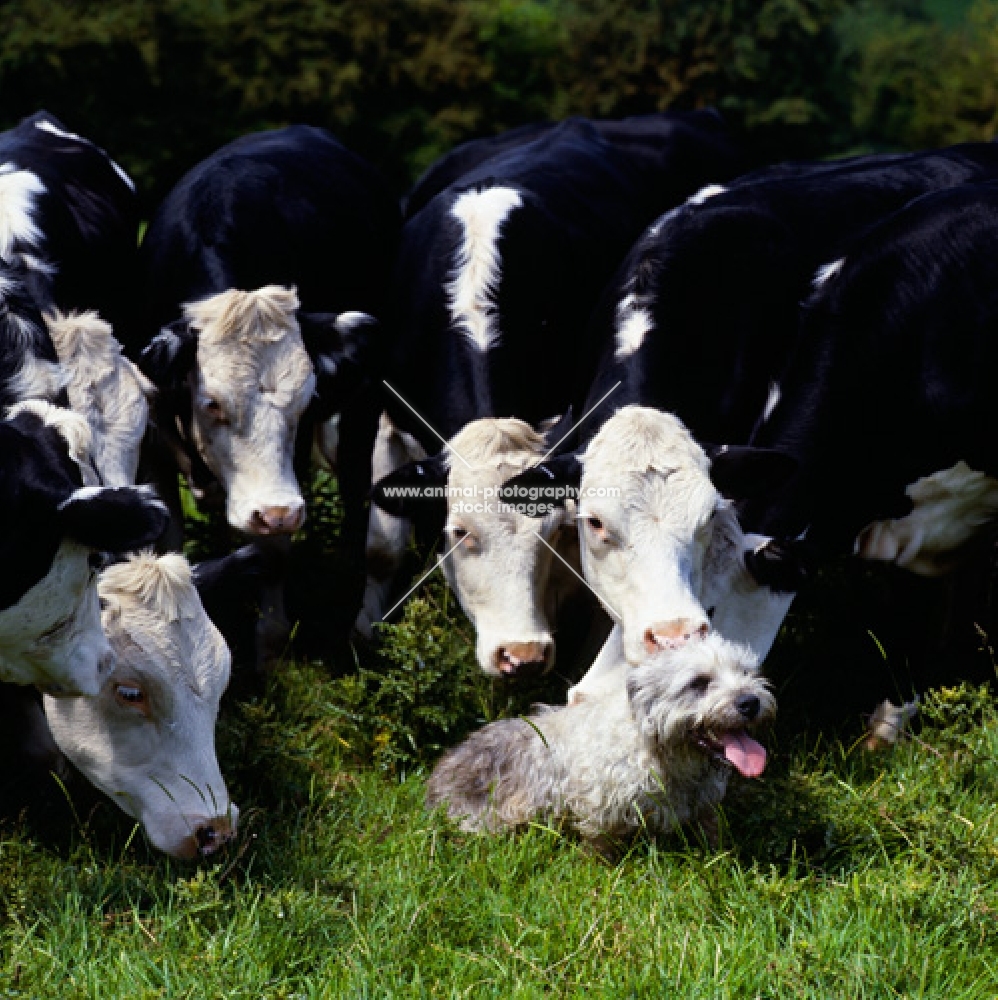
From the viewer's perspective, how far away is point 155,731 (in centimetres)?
464

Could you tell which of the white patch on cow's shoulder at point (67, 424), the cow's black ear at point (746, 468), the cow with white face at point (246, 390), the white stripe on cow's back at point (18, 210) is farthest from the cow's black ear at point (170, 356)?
the cow's black ear at point (746, 468)

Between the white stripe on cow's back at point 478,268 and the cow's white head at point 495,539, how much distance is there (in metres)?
0.66

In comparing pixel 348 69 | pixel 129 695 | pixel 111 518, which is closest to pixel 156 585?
pixel 129 695

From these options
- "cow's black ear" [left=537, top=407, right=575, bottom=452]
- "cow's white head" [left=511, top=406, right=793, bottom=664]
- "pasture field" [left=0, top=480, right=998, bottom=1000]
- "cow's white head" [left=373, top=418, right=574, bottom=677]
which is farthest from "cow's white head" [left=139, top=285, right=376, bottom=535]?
"cow's white head" [left=511, top=406, right=793, bottom=664]

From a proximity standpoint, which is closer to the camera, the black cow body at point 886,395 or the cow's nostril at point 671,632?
the cow's nostril at point 671,632

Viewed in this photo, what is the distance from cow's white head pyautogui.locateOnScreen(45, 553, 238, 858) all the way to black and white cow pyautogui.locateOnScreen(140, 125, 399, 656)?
1.29 m

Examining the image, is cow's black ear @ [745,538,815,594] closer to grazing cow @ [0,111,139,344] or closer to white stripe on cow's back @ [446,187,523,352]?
white stripe on cow's back @ [446,187,523,352]

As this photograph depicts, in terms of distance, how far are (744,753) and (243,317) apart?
10.2ft

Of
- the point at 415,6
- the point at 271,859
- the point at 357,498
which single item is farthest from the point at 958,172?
the point at 415,6

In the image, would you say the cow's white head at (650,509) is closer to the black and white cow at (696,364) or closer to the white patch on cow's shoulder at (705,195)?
the black and white cow at (696,364)

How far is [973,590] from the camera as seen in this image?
21.6ft

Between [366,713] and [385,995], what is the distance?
6.15ft

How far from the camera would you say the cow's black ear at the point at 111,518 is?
4.32m

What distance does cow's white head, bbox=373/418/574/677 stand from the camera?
5430mm
